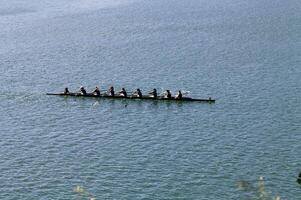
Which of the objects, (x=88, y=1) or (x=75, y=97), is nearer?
(x=75, y=97)

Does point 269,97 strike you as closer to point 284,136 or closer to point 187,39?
point 284,136

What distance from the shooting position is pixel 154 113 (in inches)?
1651

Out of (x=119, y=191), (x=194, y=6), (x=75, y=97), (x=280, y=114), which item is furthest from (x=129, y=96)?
(x=194, y=6)

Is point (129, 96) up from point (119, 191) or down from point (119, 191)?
up

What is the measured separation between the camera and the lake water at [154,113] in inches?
1200

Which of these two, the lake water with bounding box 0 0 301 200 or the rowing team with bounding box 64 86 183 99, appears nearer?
the lake water with bounding box 0 0 301 200

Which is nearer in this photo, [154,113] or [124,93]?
[154,113]

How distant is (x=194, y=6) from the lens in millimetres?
94125

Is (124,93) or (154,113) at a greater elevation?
(124,93)

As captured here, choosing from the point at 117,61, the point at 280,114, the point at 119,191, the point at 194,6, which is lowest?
the point at 119,191

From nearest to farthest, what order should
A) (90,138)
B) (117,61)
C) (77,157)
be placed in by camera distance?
(77,157) → (90,138) → (117,61)

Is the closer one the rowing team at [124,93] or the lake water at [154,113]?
the lake water at [154,113]

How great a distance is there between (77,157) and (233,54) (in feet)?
98.1

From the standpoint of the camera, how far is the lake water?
30.5 metres
